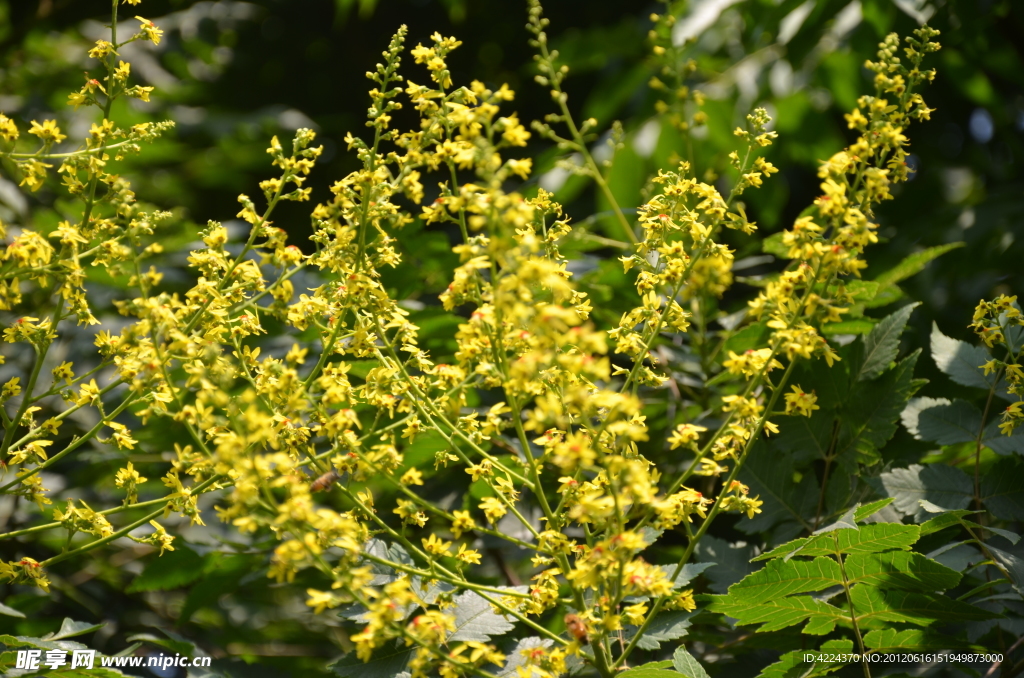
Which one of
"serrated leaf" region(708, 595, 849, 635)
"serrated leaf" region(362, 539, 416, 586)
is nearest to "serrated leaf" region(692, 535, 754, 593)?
"serrated leaf" region(708, 595, 849, 635)

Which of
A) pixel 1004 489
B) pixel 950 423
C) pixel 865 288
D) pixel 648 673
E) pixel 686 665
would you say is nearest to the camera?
pixel 648 673

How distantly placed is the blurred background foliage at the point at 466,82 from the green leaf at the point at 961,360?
0.73 ft

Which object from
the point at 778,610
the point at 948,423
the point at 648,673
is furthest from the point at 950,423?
the point at 648,673

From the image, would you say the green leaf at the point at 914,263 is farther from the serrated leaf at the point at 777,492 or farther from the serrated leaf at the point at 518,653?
the serrated leaf at the point at 518,653

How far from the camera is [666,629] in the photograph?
2.01 metres

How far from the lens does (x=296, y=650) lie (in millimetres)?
4609

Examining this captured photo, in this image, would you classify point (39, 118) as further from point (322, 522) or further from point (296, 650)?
point (322, 522)

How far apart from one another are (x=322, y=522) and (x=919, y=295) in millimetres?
4139

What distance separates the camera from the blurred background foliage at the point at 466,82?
3.24m

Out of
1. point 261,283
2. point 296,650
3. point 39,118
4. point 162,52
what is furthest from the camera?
point 162,52

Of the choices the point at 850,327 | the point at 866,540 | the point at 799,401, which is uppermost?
the point at 850,327

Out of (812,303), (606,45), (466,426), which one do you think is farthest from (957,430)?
(606,45)

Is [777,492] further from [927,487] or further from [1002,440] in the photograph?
[1002,440]

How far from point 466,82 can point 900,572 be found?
227 inches
